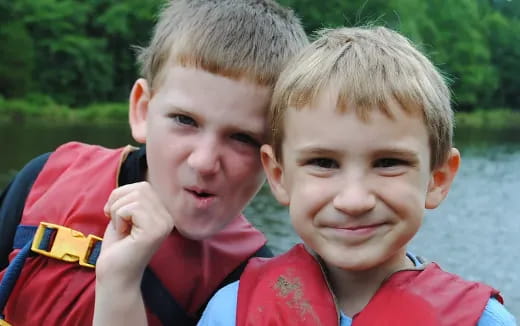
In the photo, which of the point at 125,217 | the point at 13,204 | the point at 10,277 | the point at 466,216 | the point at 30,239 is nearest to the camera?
the point at 125,217

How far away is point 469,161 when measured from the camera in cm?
1748

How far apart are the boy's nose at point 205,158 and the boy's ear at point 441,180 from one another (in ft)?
1.69

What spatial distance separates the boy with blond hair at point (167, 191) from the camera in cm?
190

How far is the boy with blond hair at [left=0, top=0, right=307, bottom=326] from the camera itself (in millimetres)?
1895

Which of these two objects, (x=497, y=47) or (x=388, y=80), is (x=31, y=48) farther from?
(x=497, y=47)

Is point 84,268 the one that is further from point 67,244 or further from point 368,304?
point 368,304

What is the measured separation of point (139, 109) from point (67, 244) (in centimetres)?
43

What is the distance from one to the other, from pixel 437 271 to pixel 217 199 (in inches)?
22.6

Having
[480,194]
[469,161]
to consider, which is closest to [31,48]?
[469,161]

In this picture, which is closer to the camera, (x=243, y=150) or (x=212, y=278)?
(x=243, y=150)

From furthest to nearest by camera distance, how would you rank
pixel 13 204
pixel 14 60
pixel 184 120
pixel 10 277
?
1. pixel 14 60
2. pixel 13 204
3. pixel 10 277
4. pixel 184 120

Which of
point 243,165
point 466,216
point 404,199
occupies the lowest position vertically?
point 466,216

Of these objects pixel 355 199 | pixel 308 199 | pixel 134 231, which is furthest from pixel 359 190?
pixel 134 231

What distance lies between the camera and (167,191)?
203 centimetres
